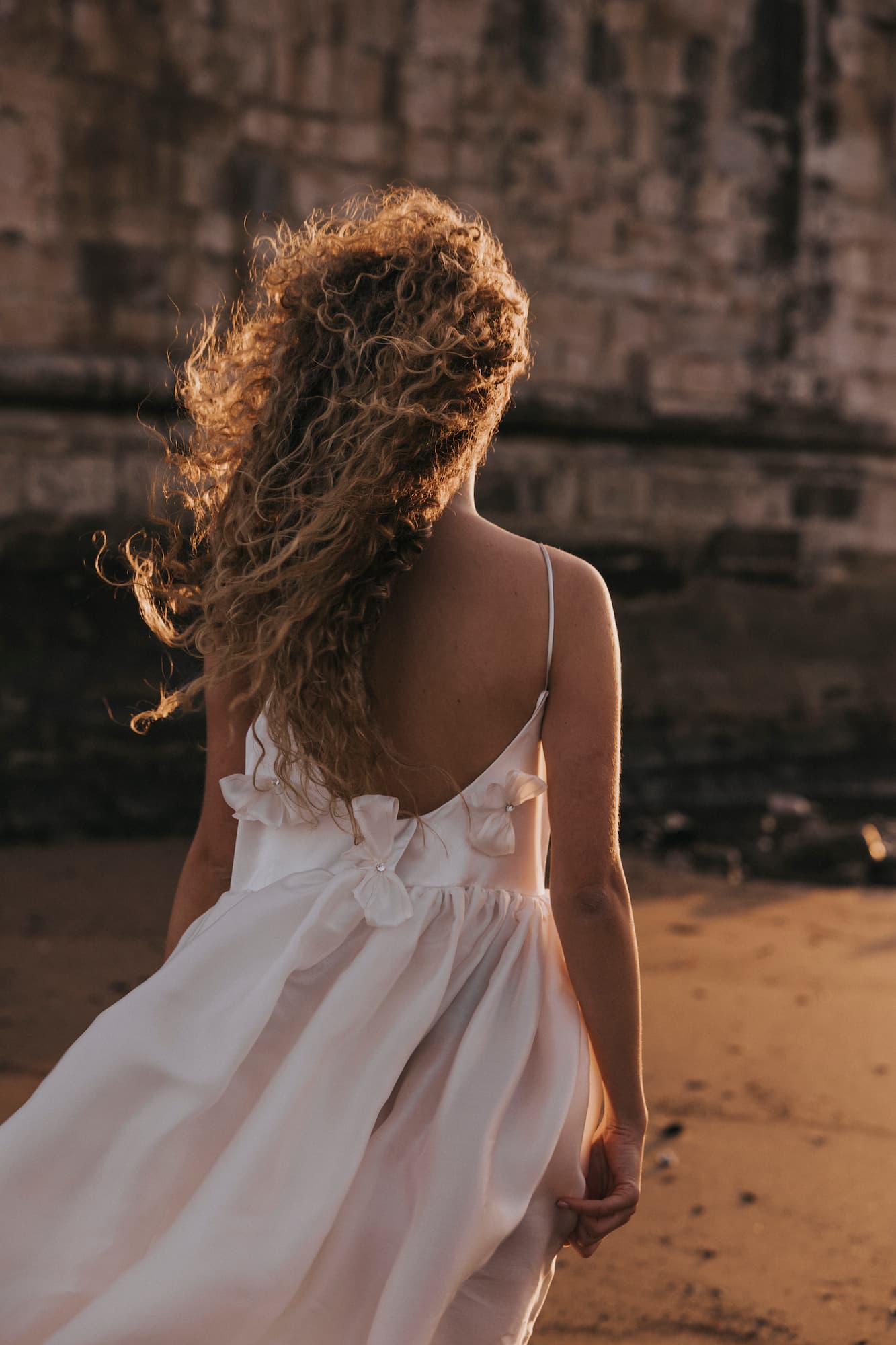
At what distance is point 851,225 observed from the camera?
8500 mm

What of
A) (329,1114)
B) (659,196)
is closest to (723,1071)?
(329,1114)

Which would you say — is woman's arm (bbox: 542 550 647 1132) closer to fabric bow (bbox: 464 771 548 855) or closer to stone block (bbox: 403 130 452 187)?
fabric bow (bbox: 464 771 548 855)

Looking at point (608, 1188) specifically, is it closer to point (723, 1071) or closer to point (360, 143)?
point (723, 1071)

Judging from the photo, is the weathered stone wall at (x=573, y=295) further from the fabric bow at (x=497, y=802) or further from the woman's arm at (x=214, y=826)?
the fabric bow at (x=497, y=802)

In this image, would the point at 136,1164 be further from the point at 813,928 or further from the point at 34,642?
the point at 34,642

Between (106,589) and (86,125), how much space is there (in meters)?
2.31

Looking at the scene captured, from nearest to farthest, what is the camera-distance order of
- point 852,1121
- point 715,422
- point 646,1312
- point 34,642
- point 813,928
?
1. point 646,1312
2. point 852,1121
3. point 813,928
4. point 34,642
5. point 715,422

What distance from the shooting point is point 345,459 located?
1.61 meters

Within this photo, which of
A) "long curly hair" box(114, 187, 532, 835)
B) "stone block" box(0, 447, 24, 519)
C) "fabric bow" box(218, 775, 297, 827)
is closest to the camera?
"long curly hair" box(114, 187, 532, 835)

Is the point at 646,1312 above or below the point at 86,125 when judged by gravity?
below

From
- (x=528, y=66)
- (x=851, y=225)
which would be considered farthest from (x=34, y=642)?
(x=851, y=225)

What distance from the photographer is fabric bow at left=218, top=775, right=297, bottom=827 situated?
1.77 m

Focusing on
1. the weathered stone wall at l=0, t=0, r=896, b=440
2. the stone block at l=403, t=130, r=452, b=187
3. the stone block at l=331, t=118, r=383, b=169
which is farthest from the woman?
the stone block at l=403, t=130, r=452, b=187

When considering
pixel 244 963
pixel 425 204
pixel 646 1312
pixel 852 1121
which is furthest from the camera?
pixel 852 1121
